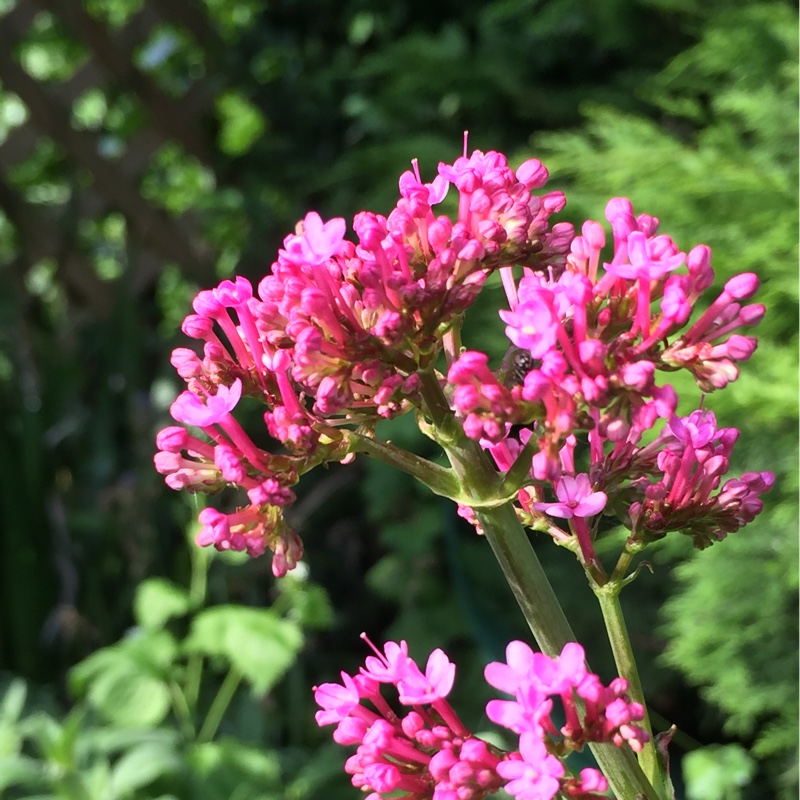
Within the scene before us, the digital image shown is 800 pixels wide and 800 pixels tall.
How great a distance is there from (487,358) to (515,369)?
1.5 inches

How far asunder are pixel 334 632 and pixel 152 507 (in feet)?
1.67

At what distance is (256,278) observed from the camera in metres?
2.23

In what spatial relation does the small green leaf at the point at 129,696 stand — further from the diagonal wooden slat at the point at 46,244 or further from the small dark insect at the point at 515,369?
the diagonal wooden slat at the point at 46,244

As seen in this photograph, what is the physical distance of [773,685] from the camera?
1.26 meters

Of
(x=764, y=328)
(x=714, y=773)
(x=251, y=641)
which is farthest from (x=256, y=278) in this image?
(x=714, y=773)

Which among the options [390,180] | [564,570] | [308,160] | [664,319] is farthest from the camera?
[308,160]

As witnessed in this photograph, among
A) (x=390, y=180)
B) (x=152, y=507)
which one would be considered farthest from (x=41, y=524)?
(x=390, y=180)

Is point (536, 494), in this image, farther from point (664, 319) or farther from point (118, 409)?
point (118, 409)

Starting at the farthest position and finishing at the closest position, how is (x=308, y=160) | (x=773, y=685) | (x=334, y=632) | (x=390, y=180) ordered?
(x=308, y=160), (x=334, y=632), (x=390, y=180), (x=773, y=685)

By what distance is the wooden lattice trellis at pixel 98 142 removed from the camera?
87.9 inches

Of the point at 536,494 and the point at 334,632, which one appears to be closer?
the point at 536,494

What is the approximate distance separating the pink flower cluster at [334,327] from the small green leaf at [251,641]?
0.79 m

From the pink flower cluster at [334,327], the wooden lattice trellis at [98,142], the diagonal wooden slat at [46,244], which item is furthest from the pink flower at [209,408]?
the diagonal wooden slat at [46,244]

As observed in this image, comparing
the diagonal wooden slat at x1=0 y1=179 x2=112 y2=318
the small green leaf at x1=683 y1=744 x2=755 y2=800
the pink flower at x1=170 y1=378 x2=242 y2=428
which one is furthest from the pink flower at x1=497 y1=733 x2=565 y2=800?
the diagonal wooden slat at x1=0 y1=179 x2=112 y2=318
